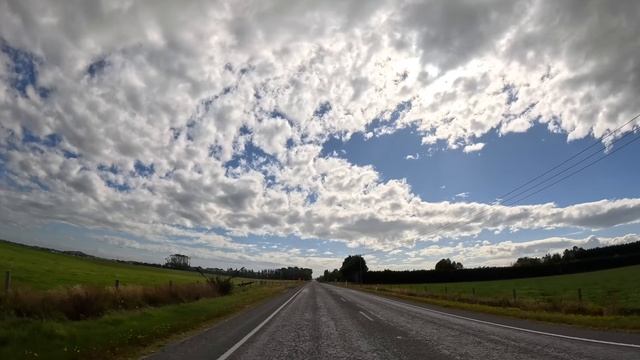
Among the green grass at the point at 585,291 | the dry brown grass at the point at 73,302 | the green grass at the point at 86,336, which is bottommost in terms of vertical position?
the green grass at the point at 86,336

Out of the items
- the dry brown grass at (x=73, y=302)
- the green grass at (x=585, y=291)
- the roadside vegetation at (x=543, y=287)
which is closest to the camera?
the dry brown grass at (x=73, y=302)

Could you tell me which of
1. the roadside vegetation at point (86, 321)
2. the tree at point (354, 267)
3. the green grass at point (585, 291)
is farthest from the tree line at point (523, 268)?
the roadside vegetation at point (86, 321)

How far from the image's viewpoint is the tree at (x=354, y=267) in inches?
5797

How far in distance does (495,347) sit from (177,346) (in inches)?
286

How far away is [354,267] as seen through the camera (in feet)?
516

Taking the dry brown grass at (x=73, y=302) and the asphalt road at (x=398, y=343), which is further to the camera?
the dry brown grass at (x=73, y=302)

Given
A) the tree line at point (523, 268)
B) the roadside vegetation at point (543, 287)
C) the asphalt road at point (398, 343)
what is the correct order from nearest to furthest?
the asphalt road at point (398, 343) < the roadside vegetation at point (543, 287) < the tree line at point (523, 268)

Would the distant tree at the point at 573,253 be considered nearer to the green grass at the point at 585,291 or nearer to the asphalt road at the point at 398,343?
the green grass at the point at 585,291

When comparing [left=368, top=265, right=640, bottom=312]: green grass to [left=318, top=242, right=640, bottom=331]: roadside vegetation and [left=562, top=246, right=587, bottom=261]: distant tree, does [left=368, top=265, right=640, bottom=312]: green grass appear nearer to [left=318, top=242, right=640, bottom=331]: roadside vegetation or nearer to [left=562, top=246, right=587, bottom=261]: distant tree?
[left=318, top=242, right=640, bottom=331]: roadside vegetation

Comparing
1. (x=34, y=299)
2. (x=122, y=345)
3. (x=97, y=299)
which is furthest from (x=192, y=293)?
(x=122, y=345)

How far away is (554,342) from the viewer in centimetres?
1062

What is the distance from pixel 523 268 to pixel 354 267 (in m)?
71.1

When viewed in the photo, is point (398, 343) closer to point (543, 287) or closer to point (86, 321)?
point (86, 321)

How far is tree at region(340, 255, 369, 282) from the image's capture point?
5797 inches
